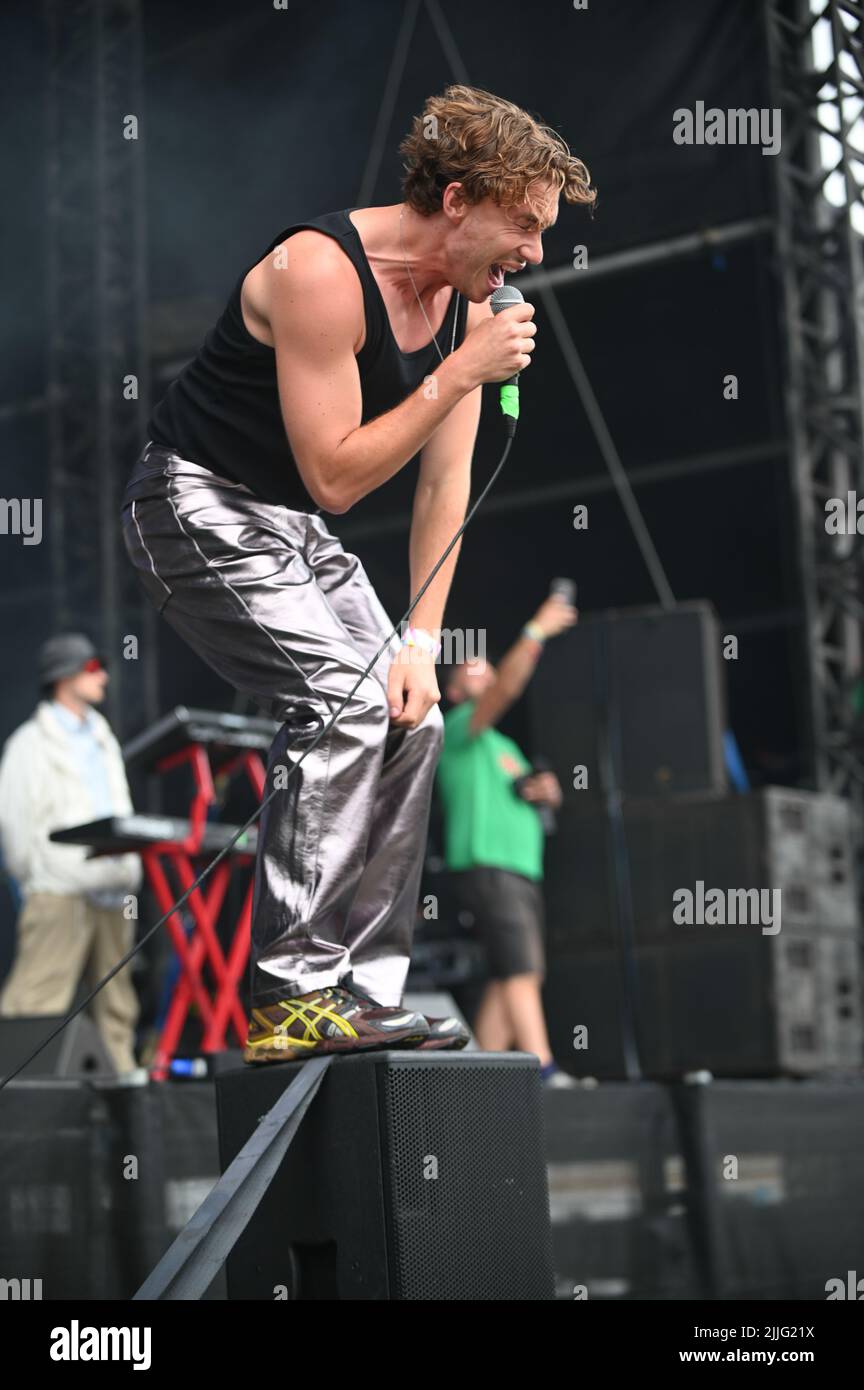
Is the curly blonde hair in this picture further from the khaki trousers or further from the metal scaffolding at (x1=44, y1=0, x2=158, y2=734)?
the metal scaffolding at (x1=44, y1=0, x2=158, y2=734)

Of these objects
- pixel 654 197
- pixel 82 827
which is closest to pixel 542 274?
pixel 654 197

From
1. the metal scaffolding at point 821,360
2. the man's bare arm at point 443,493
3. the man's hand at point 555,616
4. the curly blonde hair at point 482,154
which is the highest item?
the metal scaffolding at point 821,360

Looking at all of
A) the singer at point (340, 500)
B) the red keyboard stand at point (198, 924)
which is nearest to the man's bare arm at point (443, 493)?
the singer at point (340, 500)

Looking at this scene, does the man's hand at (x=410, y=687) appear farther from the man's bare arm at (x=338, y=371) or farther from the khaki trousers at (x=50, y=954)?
the khaki trousers at (x=50, y=954)

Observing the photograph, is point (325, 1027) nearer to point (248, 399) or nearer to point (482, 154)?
point (248, 399)

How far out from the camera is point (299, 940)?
86.3 inches

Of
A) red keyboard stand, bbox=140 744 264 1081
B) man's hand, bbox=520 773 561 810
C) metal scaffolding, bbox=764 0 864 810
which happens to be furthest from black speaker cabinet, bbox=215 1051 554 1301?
metal scaffolding, bbox=764 0 864 810

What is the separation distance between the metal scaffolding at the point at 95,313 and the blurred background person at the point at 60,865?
9.34 ft

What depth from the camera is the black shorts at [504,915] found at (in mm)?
5168

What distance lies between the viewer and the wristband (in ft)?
7.89

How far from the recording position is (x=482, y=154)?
86.0 inches

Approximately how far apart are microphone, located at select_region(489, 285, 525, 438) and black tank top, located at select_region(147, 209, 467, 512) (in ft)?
0.52

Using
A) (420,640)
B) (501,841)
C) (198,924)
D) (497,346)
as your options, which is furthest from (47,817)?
(497,346)
